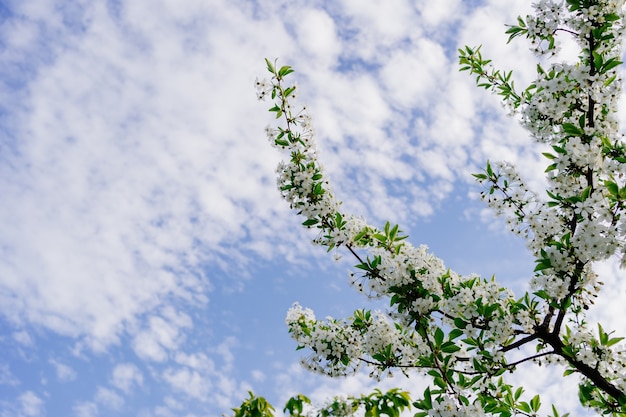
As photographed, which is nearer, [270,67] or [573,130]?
[573,130]

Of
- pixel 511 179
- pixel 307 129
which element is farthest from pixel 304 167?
pixel 511 179

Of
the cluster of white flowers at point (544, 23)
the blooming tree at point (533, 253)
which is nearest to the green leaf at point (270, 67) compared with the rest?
the blooming tree at point (533, 253)

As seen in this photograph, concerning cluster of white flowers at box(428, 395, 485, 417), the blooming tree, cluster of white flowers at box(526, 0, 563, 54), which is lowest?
cluster of white flowers at box(428, 395, 485, 417)

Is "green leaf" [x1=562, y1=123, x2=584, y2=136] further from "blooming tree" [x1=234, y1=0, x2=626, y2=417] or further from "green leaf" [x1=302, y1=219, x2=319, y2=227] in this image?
"green leaf" [x1=302, y1=219, x2=319, y2=227]

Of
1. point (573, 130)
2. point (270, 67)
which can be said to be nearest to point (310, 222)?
point (270, 67)

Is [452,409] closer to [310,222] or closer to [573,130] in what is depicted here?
[310,222]

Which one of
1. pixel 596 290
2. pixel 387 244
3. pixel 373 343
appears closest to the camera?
pixel 596 290

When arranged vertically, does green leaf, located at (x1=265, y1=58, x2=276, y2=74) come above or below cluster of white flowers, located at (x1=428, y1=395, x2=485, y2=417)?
above

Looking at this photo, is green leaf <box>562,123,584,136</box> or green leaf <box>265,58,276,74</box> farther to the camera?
green leaf <box>265,58,276,74</box>

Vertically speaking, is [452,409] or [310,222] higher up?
[310,222]

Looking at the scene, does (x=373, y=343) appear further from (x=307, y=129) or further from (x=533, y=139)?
(x=533, y=139)

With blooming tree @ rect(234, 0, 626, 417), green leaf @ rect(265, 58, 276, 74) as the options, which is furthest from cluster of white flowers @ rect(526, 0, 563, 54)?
green leaf @ rect(265, 58, 276, 74)

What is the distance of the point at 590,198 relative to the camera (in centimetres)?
482

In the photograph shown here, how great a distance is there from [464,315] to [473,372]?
2.08 feet
